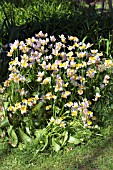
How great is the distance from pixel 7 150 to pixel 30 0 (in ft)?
14.0

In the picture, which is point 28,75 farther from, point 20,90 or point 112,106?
point 112,106

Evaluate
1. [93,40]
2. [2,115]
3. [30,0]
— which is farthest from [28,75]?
[30,0]

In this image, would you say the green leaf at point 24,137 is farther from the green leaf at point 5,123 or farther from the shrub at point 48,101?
the green leaf at point 5,123

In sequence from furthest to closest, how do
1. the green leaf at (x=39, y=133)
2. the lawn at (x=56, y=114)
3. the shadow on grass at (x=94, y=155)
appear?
the green leaf at (x=39, y=133) → the lawn at (x=56, y=114) → the shadow on grass at (x=94, y=155)

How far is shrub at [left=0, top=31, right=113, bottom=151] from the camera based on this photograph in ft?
11.4

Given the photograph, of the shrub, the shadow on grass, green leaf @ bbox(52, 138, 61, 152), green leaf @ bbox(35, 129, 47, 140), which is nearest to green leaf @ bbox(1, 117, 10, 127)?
the shrub

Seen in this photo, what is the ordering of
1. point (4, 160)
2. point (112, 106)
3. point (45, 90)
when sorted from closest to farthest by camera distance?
point (4, 160) → point (45, 90) → point (112, 106)

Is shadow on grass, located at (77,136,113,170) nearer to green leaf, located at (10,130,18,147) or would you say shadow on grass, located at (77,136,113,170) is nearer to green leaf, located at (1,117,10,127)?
green leaf, located at (10,130,18,147)

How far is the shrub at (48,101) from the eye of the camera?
3.49 metres

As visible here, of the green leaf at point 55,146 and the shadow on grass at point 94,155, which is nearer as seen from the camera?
the shadow on grass at point 94,155

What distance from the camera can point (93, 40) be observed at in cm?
487

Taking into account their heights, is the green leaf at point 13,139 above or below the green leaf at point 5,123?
below

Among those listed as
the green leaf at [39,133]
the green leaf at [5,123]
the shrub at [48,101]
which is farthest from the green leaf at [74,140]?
the green leaf at [5,123]

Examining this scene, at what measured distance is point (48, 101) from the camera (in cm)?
362
